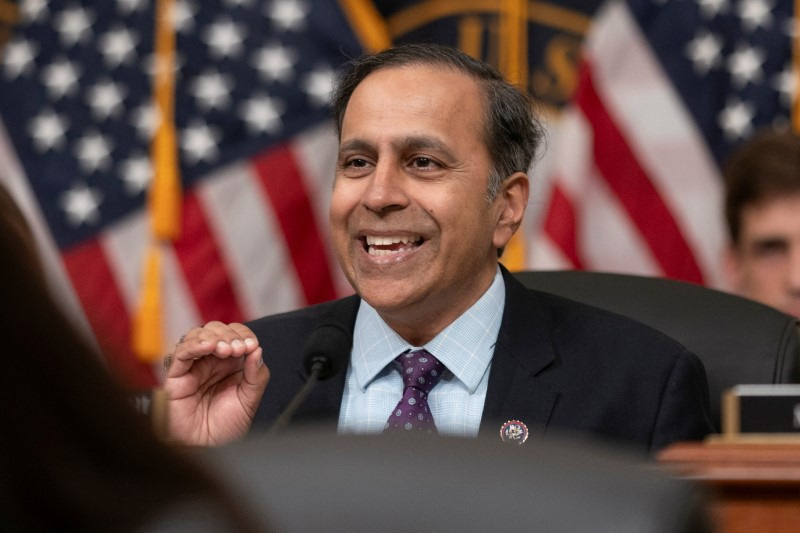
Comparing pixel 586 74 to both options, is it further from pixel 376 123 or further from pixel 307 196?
pixel 376 123

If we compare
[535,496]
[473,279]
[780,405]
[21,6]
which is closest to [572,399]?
[473,279]

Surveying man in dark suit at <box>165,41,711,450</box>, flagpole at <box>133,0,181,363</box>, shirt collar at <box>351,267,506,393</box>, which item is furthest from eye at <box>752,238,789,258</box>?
flagpole at <box>133,0,181,363</box>

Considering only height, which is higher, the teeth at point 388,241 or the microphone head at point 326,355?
the teeth at point 388,241

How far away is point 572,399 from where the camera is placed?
2441mm

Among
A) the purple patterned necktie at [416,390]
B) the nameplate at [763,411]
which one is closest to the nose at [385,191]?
the purple patterned necktie at [416,390]

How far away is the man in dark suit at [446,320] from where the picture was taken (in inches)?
95.0

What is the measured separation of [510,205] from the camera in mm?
2719

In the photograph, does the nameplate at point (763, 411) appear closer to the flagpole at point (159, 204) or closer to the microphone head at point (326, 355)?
the microphone head at point (326, 355)

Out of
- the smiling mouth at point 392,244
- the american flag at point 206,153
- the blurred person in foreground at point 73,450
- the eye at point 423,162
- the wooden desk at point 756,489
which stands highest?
the american flag at point 206,153

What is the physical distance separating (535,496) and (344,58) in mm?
3788

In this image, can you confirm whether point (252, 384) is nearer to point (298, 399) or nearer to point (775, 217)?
point (298, 399)

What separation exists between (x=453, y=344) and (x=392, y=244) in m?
0.21

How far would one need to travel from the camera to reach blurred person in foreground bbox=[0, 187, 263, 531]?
0.63m

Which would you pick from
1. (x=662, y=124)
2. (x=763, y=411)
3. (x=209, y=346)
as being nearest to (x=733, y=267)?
(x=662, y=124)
